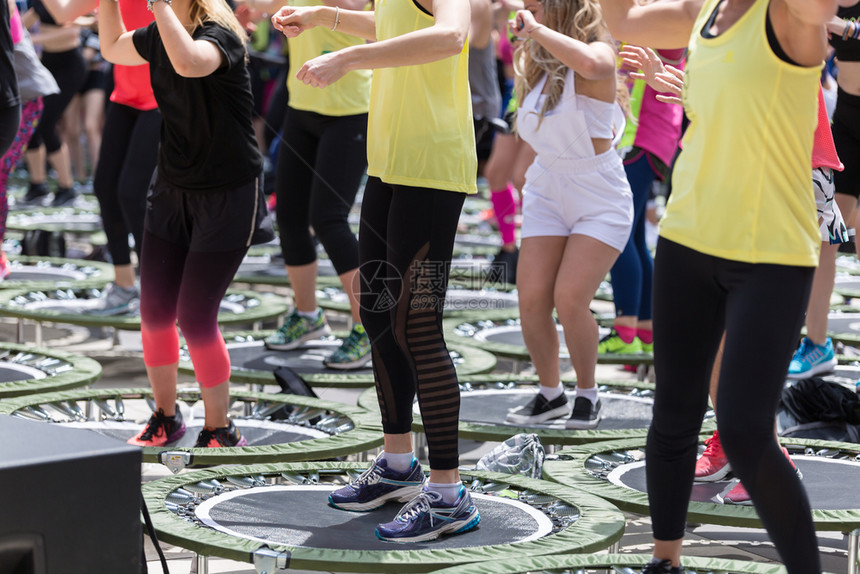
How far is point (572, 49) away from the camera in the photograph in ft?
10.9

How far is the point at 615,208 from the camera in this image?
358 cm

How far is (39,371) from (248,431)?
0.95 meters

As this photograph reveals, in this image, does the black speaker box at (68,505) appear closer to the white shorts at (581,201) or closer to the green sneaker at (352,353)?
the white shorts at (581,201)

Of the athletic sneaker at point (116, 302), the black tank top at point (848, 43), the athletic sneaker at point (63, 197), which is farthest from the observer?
the athletic sneaker at point (63, 197)

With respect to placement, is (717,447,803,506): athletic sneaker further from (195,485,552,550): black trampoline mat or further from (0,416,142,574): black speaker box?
(0,416,142,574): black speaker box

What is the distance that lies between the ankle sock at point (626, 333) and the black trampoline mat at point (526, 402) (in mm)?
564

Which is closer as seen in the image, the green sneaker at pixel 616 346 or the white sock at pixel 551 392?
the white sock at pixel 551 392

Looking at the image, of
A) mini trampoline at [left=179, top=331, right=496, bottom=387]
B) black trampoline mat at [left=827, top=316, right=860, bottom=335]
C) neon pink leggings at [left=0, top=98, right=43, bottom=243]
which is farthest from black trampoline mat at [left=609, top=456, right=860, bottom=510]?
neon pink leggings at [left=0, top=98, right=43, bottom=243]

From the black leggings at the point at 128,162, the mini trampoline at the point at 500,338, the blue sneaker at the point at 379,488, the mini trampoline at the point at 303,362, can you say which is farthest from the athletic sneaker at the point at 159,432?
the mini trampoline at the point at 500,338

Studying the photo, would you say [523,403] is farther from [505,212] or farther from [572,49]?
[505,212]

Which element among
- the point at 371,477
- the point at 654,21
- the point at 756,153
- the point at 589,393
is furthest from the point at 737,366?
the point at 589,393

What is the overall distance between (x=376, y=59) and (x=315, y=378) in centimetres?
195

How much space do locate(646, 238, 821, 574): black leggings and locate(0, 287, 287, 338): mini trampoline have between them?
297 cm

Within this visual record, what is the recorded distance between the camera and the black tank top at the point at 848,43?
3.89 m
